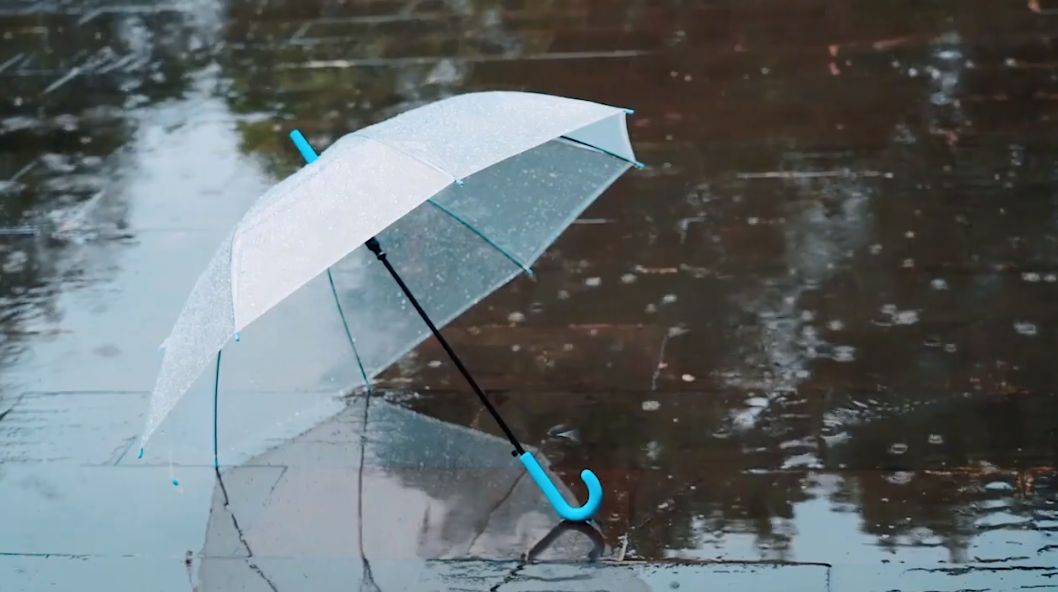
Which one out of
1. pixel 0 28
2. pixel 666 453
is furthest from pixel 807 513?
pixel 0 28

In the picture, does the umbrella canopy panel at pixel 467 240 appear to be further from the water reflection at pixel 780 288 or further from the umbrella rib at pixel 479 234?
the water reflection at pixel 780 288

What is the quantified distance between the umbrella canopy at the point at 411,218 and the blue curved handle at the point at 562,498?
2.02 feet

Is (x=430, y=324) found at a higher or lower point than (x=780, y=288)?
higher

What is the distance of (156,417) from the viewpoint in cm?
379

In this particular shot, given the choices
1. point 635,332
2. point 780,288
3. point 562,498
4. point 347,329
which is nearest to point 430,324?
point 347,329

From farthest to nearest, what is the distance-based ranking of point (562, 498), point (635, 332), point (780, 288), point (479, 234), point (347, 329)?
point (780, 288)
point (635, 332)
point (347, 329)
point (479, 234)
point (562, 498)

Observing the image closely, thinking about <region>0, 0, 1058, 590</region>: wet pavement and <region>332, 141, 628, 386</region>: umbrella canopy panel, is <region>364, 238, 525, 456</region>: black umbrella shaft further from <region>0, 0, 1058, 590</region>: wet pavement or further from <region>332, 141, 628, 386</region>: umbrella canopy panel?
<region>0, 0, 1058, 590</region>: wet pavement

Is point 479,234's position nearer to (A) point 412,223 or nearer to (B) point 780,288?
(A) point 412,223

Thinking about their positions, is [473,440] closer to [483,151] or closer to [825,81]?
[483,151]

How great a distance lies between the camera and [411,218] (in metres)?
4.55

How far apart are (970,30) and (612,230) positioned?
2.55m

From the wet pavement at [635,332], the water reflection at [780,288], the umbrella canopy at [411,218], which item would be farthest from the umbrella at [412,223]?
the water reflection at [780,288]

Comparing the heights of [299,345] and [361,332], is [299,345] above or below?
below

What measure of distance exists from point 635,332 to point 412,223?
1.08 meters
